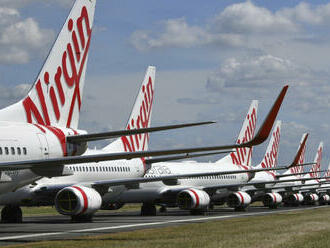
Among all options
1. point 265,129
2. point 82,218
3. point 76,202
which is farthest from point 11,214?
point 265,129

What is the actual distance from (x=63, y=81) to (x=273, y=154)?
4655 cm

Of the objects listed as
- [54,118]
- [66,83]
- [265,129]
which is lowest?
[265,129]

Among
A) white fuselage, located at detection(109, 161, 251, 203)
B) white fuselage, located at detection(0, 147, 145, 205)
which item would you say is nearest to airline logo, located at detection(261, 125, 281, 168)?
white fuselage, located at detection(109, 161, 251, 203)

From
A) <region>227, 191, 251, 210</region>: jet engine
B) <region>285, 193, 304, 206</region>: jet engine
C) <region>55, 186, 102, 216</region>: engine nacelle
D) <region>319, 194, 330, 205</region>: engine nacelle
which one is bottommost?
<region>319, 194, 330, 205</region>: engine nacelle

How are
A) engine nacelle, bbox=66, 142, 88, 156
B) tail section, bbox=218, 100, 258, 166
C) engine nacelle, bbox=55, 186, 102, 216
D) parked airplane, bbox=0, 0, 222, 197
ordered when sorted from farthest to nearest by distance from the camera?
1. tail section, bbox=218, 100, 258, 166
2. engine nacelle, bbox=55, 186, 102, 216
3. engine nacelle, bbox=66, 142, 88, 156
4. parked airplane, bbox=0, 0, 222, 197

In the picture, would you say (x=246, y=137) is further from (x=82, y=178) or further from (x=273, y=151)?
(x=82, y=178)

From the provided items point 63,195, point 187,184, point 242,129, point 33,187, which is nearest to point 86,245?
point 63,195

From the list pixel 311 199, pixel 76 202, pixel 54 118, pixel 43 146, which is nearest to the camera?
pixel 43 146

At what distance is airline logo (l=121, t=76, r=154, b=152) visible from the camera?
38.3 meters

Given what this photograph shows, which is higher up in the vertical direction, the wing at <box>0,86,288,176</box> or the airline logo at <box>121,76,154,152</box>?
the airline logo at <box>121,76,154,152</box>

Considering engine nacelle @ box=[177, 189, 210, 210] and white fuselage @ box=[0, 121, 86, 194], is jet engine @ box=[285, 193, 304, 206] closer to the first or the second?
engine nacelle @ box=[177, 189, 210, 210]

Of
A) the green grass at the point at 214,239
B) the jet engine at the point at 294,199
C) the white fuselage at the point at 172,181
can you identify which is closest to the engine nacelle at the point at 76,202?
the green grass at the point at 214,239

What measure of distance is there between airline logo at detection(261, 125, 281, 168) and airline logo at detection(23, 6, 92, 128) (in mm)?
43768

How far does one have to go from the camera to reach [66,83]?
2175 cm
